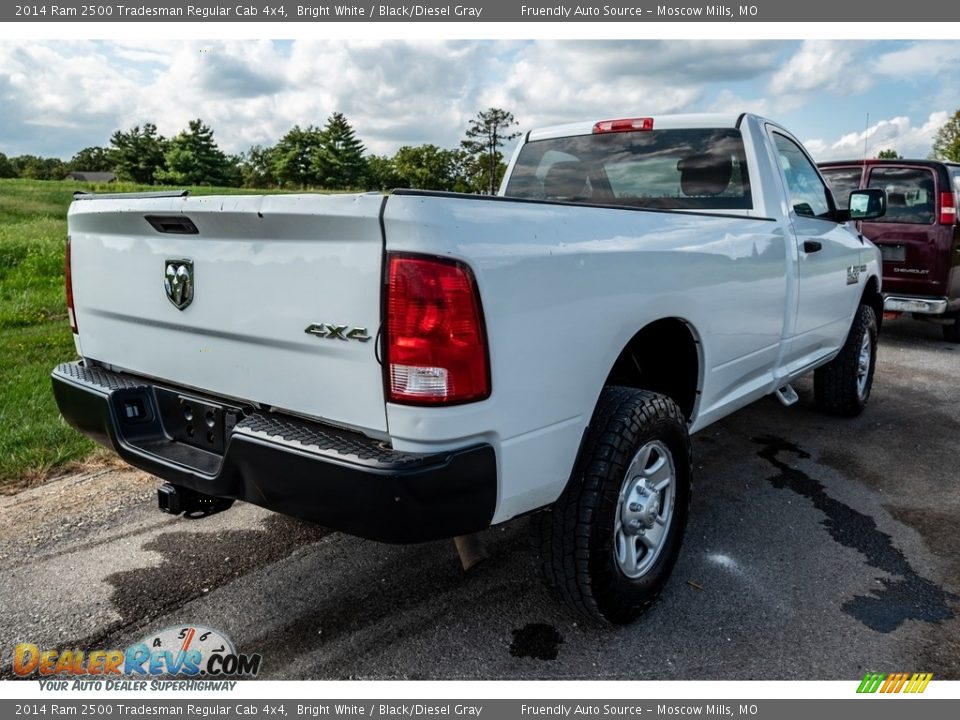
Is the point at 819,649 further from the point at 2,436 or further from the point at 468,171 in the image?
the point at 468,171

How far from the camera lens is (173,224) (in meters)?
2.48

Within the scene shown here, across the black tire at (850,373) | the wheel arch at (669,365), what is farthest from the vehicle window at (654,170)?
the black tire at (850,373)

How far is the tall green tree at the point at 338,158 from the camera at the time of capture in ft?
295

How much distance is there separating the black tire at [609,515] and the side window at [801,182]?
2072mm

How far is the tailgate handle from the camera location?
2426mm

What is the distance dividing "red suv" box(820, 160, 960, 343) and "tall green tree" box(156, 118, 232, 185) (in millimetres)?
87684

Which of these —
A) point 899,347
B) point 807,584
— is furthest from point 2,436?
point 899,347

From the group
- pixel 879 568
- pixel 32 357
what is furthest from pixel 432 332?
pixel 32 357

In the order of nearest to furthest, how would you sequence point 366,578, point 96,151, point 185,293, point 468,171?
point 185,293
point 366,578
point 468,171
point 96,151

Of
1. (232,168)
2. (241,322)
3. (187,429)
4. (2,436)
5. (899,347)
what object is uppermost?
(232,168)

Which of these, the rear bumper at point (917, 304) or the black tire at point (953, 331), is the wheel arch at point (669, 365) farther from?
the black tire at point (953, 331)

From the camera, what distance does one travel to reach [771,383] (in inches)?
157

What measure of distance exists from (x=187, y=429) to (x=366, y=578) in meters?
0.94

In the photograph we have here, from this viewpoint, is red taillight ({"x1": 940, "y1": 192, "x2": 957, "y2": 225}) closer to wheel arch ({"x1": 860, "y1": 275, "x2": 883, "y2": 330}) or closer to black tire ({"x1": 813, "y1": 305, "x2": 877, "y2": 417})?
wheel arch ({"x1": 860, "y1": 275, "x2": 883, "y2": 330})
